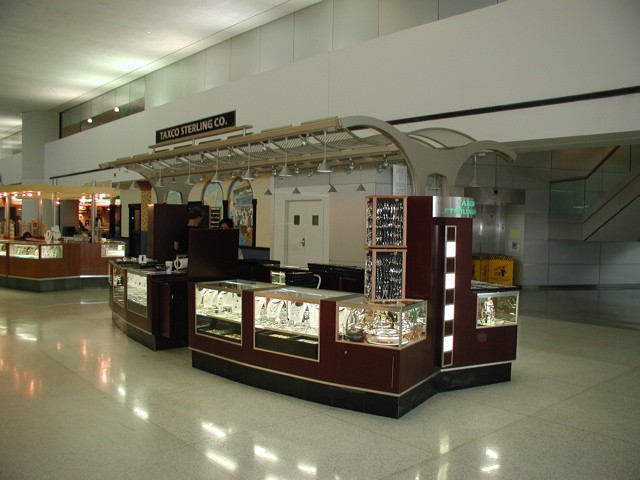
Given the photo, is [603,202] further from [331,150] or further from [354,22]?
[331,150]

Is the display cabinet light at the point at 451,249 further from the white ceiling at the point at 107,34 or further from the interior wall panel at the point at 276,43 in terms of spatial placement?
the interior wall panel at the point at 276,43

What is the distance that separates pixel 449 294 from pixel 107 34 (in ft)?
38.8

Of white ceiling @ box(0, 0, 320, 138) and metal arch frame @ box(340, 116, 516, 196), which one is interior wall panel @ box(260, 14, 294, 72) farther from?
metal arch frame @ box(340, 116, 516, 196)

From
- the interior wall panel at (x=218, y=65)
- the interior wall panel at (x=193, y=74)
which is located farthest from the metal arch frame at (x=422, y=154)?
the interior wall panel at (x=193, y=74)

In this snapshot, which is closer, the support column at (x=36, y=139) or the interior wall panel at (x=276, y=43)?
the interior wall panel at (x=276, y=43)

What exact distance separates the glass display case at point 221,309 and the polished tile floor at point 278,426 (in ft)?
1.68

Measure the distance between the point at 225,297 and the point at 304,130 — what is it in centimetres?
208

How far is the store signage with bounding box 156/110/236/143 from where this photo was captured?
13.2 meters

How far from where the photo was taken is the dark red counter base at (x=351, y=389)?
186 inches

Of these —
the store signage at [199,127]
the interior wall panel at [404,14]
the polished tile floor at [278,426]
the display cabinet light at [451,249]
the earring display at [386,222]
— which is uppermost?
the interior wall panel at [404,14]

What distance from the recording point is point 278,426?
443 centimetres

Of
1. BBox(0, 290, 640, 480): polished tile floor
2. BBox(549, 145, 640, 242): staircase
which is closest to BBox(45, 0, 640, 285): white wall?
BBox(549, 145, 640, 242): staircase

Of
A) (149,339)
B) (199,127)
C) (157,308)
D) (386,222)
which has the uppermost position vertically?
(199,127)

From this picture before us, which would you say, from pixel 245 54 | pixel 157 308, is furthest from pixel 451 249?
pixel 245 54
